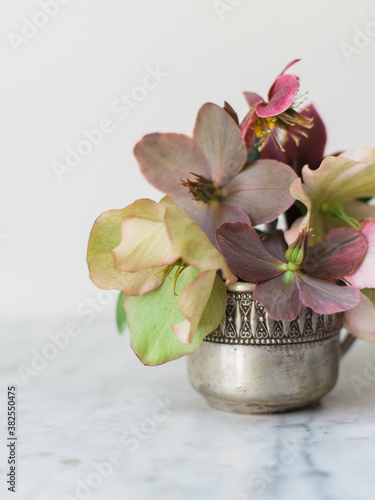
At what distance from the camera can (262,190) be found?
21.1 inches

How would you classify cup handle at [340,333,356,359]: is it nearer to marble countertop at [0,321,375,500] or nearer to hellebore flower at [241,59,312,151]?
marble countertop at [0,321,375,500]

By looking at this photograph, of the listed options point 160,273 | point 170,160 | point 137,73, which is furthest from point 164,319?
point 137,73

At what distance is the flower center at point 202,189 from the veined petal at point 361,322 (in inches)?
6.7

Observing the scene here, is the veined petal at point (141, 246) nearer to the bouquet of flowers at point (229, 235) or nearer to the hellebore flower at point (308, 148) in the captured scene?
the bouquet of flowers at point (229, 235)

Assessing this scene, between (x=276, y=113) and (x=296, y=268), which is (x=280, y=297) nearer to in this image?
(x=296, y=268)

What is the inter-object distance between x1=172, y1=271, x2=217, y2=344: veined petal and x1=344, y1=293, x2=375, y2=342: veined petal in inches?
6.6

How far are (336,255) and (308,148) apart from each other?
0.14m

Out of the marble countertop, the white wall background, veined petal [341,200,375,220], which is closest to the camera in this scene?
the marble countertop

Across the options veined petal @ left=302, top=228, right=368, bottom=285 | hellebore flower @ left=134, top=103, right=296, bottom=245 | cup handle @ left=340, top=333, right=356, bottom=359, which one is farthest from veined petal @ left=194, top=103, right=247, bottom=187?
cup handle @ left=340, top=333, right=356, bottom=359

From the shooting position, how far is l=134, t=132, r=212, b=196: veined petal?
556 mm

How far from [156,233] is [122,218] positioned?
5 cm

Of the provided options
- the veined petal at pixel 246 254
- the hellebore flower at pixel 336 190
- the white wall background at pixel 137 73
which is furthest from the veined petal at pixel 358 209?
the white wall background at pixel 137 73

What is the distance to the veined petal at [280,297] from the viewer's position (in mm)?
490

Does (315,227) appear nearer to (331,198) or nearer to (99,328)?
(331,198)
